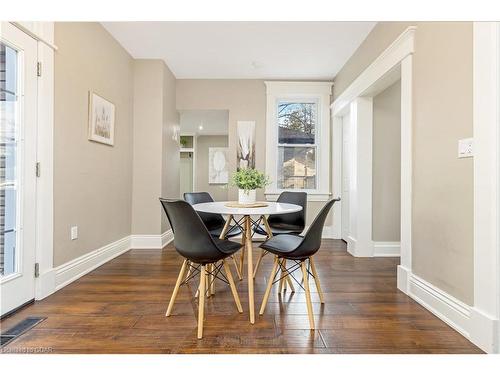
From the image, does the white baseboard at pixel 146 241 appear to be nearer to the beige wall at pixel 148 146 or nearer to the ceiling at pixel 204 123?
the beige wall at pixel 148 146

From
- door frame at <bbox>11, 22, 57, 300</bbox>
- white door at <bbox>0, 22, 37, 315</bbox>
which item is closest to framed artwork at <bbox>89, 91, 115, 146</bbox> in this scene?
door frame at <bbox>11, 22, 57, 300</bbox>

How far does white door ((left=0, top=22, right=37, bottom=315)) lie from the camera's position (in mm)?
2004

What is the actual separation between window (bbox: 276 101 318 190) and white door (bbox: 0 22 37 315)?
3.51m

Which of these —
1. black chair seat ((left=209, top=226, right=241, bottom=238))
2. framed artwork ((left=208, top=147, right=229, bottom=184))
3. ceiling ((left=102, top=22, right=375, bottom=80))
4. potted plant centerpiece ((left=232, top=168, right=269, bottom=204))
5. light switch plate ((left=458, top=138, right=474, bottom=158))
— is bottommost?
black chair seat ((left=209, top=226, right=241, bottom=238))

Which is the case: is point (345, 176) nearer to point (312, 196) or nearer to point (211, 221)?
point (312, 196)

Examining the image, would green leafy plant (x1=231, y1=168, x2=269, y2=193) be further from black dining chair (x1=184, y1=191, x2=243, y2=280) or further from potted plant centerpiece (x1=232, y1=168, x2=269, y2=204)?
black dining chair (x1=184, y1=191, x2=243, y2=280)

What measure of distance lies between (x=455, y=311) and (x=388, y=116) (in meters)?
2.59

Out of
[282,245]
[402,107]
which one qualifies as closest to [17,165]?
[282,245]

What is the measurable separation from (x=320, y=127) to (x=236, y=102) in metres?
1.49

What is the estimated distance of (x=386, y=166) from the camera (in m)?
3.74

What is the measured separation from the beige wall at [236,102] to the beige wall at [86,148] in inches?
48.0

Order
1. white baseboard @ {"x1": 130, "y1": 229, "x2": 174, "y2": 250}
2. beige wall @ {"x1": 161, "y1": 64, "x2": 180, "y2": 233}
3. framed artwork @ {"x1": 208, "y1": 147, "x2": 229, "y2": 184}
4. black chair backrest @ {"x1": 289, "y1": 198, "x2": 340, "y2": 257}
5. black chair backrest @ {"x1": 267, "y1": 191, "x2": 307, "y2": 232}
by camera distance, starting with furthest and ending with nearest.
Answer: framed artwork @ {"x1": 208, "y1": 147, "x2": 229, "y2": 184} → beige wall @ {"x1": 161, "y1": 64, "x2": 180, "y2": 233} → white baseboard @ {"x1": 130, "y1": 229, "x2": 174, "y2": 250} → black chair backrest @ {"x1": 267, "y1": 191, "x2": 307, "y2": 232} → black chair backrest @ {"x1": 289, "y1": 198, "x2": 340, "y2": 257}

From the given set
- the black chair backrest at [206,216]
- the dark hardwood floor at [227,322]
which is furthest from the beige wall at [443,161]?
the black chair backrest at [206,216]

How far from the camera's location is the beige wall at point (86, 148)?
2559 millimetres
